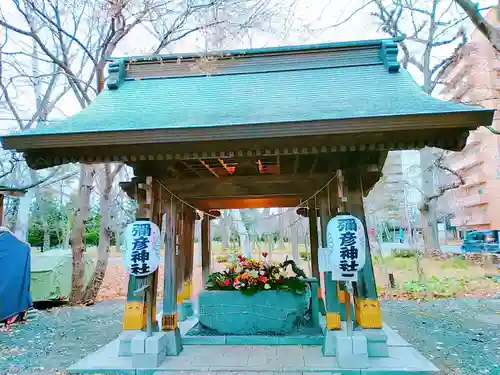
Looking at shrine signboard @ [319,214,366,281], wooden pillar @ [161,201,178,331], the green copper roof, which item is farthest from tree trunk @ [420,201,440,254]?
wooden pillar @ [161,201,178,331]

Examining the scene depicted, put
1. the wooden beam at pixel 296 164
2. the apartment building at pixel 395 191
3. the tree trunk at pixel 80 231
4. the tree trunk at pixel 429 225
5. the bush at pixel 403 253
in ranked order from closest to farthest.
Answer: the wooden beam at pixel 296 164 → the tree trunk at pixel 80 231 → the tree trunk at pixel 429 225 → the bush at pixel 403 253 → the apartment building at pixel 395 191

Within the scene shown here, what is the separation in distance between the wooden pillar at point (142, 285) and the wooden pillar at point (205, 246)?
261 cm

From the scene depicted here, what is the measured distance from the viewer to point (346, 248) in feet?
12.6

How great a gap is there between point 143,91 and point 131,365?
148 inches

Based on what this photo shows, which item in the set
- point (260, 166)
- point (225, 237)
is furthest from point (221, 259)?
point (260, 166)

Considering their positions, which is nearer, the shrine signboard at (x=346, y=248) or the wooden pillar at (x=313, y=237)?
the shrine signboard at (x=346, y=248)

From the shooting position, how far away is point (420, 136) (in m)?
3.66

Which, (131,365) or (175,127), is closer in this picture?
(175,127)

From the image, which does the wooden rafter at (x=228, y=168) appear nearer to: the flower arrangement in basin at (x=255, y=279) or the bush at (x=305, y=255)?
the flower arrangement in basin at (x=255, y=279)

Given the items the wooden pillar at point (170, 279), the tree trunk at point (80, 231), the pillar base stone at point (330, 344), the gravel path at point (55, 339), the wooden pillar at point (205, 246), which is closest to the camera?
the pillar base stone at point (330, 344)

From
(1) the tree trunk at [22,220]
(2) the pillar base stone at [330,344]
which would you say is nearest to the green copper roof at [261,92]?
(2) the pillar base stone at [330,344]

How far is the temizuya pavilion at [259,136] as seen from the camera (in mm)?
3547

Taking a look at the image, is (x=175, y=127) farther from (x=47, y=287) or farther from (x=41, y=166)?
(x=47, y=287)

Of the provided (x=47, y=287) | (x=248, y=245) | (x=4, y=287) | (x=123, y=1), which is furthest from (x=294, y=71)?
(x=47, y=287)
